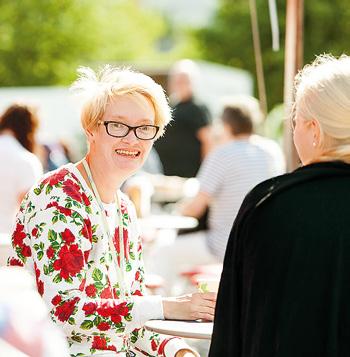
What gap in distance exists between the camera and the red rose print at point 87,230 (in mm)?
3061

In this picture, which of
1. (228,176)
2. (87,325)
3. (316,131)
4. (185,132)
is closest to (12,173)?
(228,176)

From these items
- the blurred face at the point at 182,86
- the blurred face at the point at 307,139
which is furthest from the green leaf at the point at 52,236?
the blurred face at the point at 182,86

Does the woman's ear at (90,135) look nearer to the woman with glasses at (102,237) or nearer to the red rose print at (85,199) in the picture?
the woman with glasses at (102,237)

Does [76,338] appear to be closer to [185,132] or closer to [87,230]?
[87,230]

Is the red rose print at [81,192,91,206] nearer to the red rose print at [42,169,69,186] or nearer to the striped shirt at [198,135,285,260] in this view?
the red rose print at [42,169,69,186]

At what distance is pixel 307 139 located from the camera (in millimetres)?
2516

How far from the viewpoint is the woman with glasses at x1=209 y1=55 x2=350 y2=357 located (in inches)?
93.5

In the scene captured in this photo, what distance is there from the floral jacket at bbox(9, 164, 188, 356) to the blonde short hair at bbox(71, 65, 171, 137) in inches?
7.4

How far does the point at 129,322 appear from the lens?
2.99 m

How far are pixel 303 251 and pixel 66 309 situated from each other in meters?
0.84

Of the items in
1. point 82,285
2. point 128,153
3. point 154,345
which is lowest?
point 154,345

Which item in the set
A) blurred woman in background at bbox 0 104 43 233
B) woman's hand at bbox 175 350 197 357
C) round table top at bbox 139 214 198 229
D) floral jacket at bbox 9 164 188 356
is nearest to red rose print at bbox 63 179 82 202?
floral jacket at bbox 9 164 188 356

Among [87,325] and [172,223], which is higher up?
[87,325]

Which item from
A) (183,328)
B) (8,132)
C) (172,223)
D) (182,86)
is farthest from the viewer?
(182,86)
